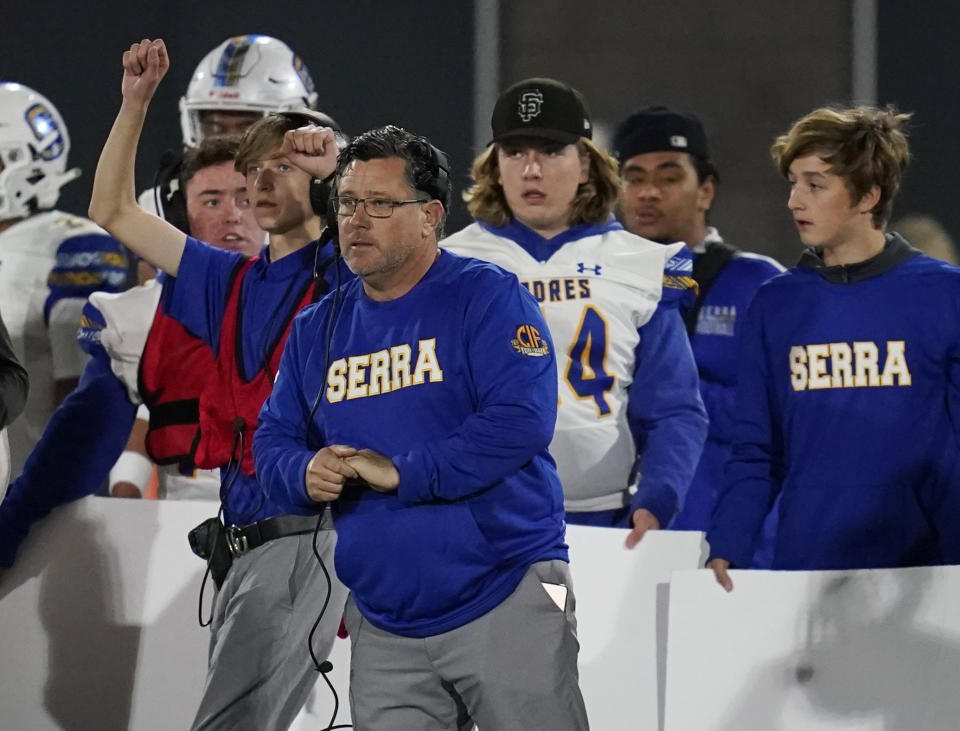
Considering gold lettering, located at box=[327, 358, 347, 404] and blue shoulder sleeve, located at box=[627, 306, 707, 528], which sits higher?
gold lettering, located at box=[327, 358, 347, 404]

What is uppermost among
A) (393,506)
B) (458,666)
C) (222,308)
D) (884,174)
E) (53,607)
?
(884,174)

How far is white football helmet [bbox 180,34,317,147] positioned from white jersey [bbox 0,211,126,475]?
552mm

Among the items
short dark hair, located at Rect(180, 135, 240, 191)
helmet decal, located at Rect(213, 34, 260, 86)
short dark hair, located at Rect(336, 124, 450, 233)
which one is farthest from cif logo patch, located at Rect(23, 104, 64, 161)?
short dark hair, located at Rect(336, 124, 450, 233)

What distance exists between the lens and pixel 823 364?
3449mm

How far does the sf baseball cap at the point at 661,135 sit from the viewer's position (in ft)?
16.5

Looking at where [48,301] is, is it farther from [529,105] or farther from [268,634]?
[268,634]

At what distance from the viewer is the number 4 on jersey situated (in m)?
4.09

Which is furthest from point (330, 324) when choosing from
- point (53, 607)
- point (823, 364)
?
point (53, 607)

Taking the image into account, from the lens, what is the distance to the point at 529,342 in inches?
115

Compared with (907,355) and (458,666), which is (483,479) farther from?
(907,355)

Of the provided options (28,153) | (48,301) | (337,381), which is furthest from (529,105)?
(28,153)

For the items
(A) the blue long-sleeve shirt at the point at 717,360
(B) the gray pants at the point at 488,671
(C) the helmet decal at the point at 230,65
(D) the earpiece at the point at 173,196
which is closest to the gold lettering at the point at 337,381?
(B) the gray pants at the point at 488,671

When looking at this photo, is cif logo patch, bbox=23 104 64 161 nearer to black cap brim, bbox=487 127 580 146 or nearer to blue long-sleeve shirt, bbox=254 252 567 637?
black cap brim, bbox=487 127 580 146

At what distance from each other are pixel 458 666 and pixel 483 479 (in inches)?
12.7
